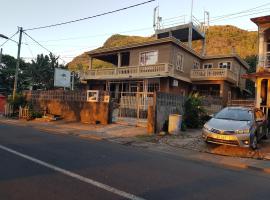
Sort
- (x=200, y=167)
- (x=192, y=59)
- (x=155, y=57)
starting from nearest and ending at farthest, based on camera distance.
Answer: (x=200, y=167) < (x=155, y=57) < (x=192, y=59)

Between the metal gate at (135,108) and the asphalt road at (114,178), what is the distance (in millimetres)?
9569

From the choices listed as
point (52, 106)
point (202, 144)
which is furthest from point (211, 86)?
point (202, 144)

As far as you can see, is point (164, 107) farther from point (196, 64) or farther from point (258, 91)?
point (196, 64)

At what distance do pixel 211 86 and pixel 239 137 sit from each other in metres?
19.5

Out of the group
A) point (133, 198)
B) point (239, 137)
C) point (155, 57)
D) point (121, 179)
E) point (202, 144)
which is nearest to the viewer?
point (133, 198)

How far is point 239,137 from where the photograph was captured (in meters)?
10.6

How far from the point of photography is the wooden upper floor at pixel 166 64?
1042 inches

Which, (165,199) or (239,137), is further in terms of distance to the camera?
(239,137)

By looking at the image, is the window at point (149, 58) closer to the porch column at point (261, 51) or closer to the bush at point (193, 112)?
the porch column at point (261, 51)

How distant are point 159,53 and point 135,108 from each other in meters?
9.29

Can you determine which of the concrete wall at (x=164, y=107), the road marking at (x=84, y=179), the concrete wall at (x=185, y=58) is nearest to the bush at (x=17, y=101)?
the concrete wall at (x=185, y=58)

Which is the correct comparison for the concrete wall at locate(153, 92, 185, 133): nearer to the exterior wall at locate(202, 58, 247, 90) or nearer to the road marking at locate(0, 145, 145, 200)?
the road marking at locate(0, 145, 145, 200)

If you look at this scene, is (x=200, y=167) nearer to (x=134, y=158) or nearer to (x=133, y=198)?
(x=134, y=158)

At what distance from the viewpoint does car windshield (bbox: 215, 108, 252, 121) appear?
11.8m
